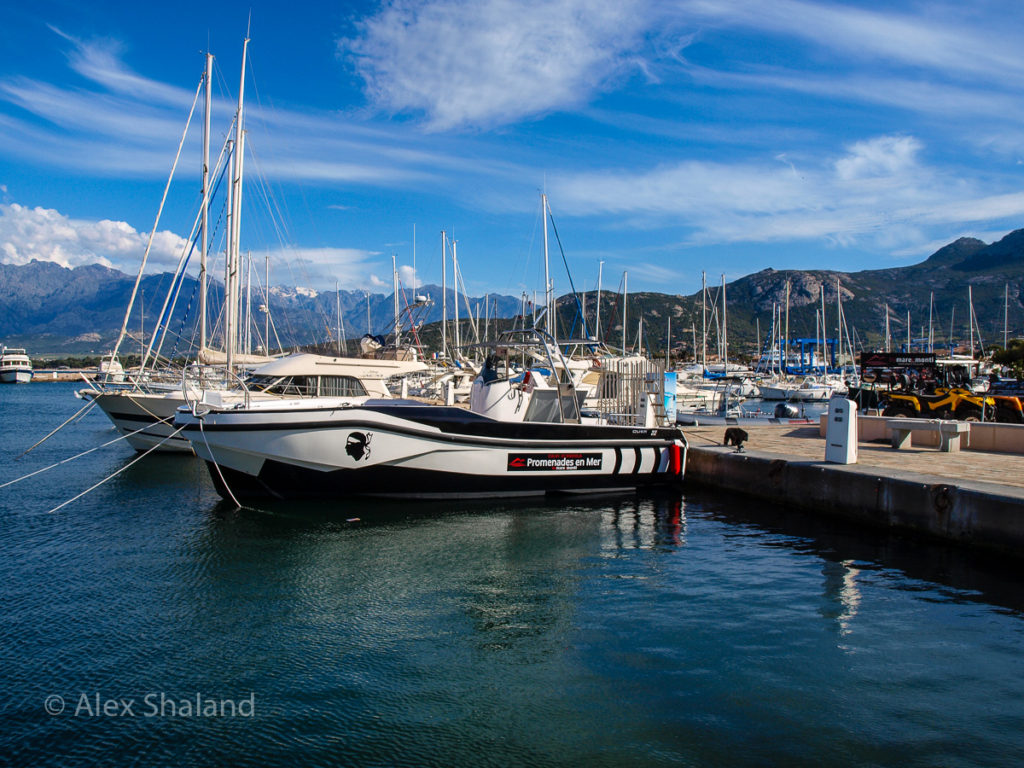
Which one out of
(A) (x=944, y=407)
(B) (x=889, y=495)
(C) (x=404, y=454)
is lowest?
(B) (x=889, y=495)

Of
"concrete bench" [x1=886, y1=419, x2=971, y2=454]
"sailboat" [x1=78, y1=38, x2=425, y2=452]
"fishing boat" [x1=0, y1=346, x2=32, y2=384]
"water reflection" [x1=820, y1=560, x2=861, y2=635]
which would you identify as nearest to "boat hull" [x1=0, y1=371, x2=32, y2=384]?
"fishing boat" [x1=0, y1=346, x2=32, y2=384]

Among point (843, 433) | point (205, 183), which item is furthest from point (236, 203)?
point (843, 433)

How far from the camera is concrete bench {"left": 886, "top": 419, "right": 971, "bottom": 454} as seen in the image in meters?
13.7

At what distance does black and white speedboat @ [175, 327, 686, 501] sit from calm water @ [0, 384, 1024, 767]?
4.85 feet

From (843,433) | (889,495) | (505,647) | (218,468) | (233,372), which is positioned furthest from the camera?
(233,372)

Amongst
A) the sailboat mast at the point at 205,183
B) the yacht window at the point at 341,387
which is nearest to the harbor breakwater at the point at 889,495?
the yacht window at the point at 341,387

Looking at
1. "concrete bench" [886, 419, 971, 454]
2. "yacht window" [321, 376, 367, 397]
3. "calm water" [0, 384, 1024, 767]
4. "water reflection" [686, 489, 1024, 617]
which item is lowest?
"calm water" [0, 384, 1024, 767]

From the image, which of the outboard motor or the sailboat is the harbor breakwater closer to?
the sailboat

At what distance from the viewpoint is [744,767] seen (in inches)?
175

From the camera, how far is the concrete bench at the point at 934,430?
13734mm

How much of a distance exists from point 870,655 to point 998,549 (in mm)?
4067

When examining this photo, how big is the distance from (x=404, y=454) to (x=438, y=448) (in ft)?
2.07

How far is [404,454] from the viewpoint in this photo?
485 inches

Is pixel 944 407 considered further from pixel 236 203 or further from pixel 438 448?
pixel 236 203
